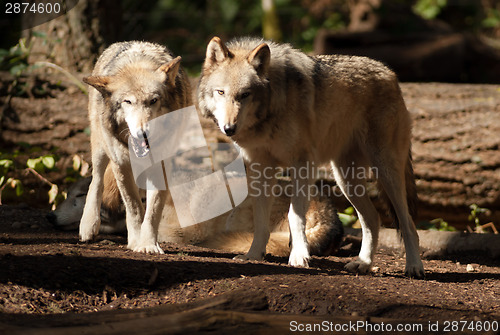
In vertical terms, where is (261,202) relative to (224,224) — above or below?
above

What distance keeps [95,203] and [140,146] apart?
3.72ft

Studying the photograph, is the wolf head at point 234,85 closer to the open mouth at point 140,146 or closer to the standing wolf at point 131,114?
the standing wolf at point 131,114

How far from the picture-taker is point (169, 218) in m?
5.97

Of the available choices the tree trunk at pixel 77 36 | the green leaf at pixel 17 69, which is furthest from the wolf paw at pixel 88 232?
the tree trunk at pixel 77 36

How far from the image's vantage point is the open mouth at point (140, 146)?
430 cm

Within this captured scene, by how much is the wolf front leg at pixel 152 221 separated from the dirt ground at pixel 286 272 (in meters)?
0.18

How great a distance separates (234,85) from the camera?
4.52 meters

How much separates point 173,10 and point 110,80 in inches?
520

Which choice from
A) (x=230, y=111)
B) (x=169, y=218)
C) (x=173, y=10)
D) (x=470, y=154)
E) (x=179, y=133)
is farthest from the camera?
(x=173, y=10)

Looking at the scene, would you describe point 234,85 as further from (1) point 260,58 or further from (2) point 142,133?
(2) point 142,133

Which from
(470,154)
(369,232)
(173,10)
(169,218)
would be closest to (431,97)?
(470,154)

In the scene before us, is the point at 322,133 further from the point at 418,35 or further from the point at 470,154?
the point at 418,35

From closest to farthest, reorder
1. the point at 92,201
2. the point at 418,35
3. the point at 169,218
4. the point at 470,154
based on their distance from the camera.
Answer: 1. the point at 92,201
2. the point at 169,218
3. the point at 470,154
4. the point at 418,35

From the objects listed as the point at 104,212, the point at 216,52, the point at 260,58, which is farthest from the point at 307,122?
the point at 104,212
